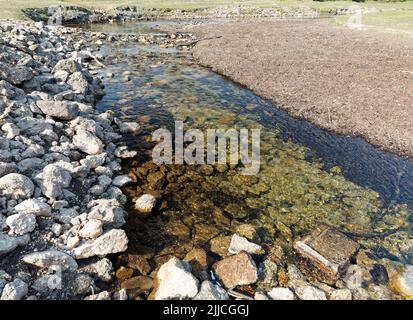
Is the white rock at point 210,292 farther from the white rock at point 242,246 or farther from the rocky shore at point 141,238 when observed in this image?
the white rock at point 242,246

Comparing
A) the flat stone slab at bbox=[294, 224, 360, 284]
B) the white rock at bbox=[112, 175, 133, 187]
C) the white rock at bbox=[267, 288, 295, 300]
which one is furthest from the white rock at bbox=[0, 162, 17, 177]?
the flat stone slab at bbox=[294, 224, 360, 284]

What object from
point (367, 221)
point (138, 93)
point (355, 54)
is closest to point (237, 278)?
point (367, 221)

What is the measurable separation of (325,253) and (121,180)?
9.46 m

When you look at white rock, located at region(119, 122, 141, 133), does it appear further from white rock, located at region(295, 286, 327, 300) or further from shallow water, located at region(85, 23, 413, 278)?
white rock, located at region(295, 286, 327, 300)

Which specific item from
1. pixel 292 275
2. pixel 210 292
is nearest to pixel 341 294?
pixel 292 275

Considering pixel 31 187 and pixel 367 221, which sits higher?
pixel 31 187

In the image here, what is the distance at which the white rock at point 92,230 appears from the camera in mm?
10688

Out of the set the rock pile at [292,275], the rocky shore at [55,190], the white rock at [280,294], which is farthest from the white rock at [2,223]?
the white rock at [280,294]

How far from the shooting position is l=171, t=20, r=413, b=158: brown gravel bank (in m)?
21.5

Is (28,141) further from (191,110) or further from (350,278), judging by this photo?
(350,278)

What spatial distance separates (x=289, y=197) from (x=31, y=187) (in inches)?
436

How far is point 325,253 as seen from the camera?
36.2ft

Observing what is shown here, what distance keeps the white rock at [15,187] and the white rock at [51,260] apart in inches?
108

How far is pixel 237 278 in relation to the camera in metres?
9.94
